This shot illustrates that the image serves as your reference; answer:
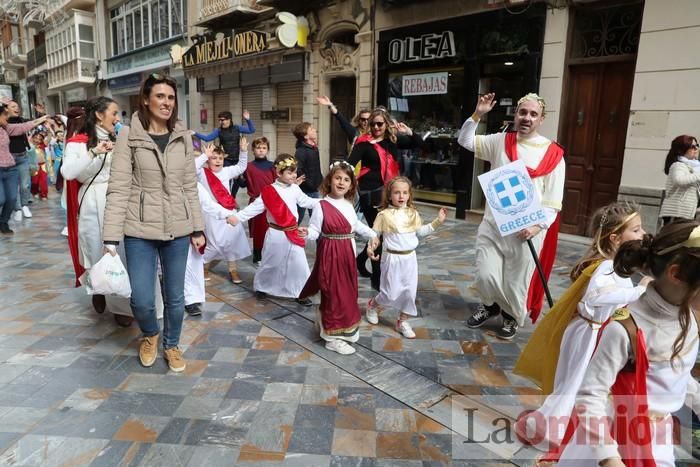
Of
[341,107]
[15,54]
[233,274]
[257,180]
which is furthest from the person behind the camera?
[15,54]

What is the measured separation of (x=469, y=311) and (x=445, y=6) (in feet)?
23.1

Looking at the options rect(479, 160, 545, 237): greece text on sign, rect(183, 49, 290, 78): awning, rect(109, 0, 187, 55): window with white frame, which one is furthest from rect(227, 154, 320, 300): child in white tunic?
rect(109, 0, 187, 55): window with white frame

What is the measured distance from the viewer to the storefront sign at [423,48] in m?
9.56

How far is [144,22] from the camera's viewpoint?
70.9ft

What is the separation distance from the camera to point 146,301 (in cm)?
336

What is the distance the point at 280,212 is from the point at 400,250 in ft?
4.61

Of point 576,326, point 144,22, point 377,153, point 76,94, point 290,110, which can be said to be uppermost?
point 144,22

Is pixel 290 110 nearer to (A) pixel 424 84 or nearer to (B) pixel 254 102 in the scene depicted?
(B) pixel 254 102

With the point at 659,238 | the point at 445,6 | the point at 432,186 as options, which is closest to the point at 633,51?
the point at 445,6

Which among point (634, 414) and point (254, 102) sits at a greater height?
point (254, 102)

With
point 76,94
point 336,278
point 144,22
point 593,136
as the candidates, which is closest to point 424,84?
point 593,136

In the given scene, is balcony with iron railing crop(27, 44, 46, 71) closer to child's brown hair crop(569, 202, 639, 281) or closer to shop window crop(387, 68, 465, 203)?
shop window crop(387, 68, 465, 203)

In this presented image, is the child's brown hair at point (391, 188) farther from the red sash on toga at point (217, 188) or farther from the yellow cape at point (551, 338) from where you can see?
the red sash on toga at point (217, 188)

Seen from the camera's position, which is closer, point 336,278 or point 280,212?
point 336,278
